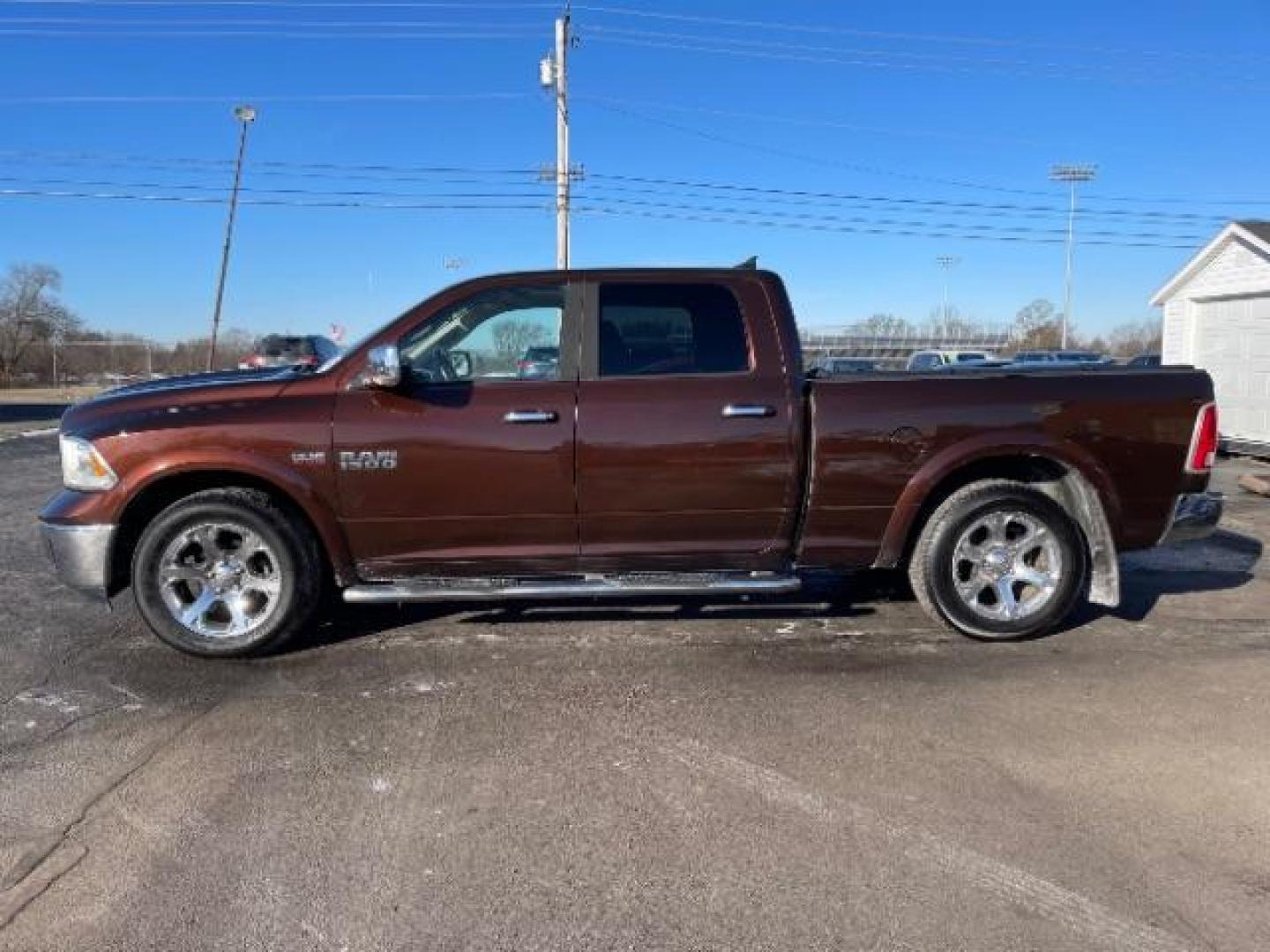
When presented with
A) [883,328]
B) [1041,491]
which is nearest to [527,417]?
[1041,491]

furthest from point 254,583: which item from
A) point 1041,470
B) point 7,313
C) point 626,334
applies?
point 7,313

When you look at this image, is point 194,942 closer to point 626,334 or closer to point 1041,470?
point 626,334

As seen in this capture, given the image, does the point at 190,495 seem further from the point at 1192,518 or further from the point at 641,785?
the point at 1192,518

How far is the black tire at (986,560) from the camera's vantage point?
4.92 m

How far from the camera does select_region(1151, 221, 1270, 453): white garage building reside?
14469mm

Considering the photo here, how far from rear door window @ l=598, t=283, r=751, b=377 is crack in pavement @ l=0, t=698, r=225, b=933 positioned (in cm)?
282

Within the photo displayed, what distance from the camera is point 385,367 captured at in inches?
176

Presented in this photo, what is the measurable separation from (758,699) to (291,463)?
2.51 meters

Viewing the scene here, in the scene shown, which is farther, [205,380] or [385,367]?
[205,380]

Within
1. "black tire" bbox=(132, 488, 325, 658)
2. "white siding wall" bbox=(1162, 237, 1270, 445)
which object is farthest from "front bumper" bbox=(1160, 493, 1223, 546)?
"white siding wall" bbox=(1162, 237, 1270, 445)

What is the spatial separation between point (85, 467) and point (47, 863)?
7.57 feet

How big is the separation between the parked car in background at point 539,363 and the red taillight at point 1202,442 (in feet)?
11.2

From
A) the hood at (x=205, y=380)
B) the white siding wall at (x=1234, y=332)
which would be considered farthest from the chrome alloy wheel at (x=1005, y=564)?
the white siding wall at (x=1234, y=332)

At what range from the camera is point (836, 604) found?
222 inches
